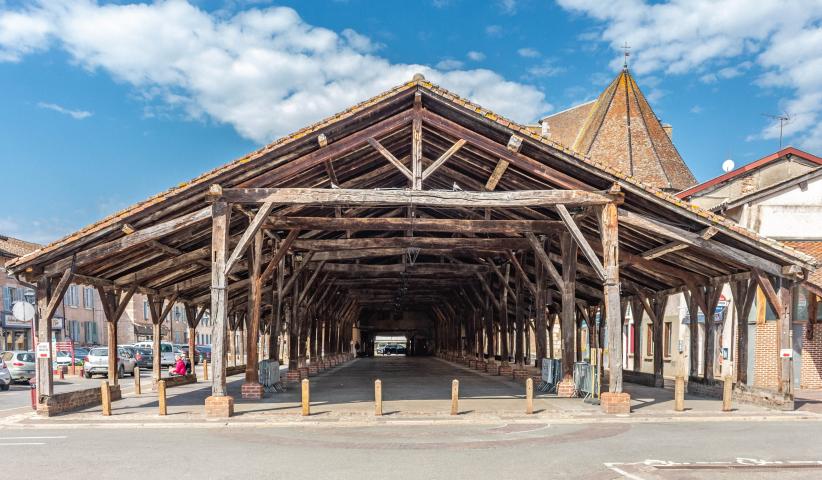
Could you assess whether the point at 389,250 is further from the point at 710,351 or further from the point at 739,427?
the point at 739,427

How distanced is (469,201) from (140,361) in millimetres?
23352

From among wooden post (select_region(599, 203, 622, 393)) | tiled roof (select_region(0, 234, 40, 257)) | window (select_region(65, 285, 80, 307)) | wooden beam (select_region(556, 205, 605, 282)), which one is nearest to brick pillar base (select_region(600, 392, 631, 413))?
wooden post (select_region(599, 203, 622, 393))

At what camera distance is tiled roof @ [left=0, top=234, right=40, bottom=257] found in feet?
120

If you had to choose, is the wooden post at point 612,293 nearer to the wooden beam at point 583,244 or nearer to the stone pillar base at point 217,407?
the wooden beam at point 583,244

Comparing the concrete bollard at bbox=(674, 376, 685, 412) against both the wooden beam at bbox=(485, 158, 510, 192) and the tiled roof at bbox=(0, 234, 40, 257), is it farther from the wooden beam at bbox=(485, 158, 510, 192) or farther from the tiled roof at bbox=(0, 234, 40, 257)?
the tiled roof at bbox=(0, 234, 40, 257)

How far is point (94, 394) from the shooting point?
1642 centimetres

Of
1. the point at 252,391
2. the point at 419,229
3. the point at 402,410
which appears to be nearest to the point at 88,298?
the point at 252,391

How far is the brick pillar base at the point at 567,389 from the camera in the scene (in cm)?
1733

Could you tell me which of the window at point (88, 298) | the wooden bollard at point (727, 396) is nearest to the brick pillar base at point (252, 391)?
the wooden bollard at point (727, 396)

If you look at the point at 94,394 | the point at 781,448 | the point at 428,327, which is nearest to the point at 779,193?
the point at 781,448

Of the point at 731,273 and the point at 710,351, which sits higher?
the point at 731,273

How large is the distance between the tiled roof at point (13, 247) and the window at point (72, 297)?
3511 mm

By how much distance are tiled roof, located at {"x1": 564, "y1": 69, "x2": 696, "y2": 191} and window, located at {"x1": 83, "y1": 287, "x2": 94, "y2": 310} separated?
1317 inches

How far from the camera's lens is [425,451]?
10.1 metres
